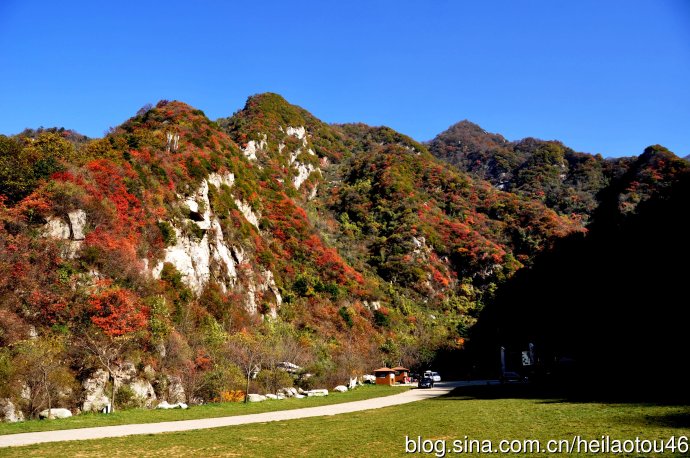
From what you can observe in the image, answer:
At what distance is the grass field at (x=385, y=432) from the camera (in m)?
11.4

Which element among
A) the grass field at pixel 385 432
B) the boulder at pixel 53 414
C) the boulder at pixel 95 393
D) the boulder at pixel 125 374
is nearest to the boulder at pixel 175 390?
the boulder at pixel 125 374

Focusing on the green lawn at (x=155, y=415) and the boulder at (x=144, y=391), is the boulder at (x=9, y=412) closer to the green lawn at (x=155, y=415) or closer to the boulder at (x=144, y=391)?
the green lawn at (x=155, y=415)

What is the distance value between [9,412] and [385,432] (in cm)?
1832

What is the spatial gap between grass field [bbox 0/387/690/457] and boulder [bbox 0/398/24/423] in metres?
9.55

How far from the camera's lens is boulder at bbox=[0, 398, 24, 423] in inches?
742

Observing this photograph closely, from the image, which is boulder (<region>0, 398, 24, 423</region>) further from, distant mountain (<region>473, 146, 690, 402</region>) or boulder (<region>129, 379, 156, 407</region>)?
distant mountain (<region>473, 146, 690, 402</region>)

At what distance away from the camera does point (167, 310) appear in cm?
2997

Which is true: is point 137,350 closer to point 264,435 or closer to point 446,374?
point 264,435

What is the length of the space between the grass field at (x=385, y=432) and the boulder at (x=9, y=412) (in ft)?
31.3

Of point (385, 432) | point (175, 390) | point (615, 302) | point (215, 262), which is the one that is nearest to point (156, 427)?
point (385, 432)

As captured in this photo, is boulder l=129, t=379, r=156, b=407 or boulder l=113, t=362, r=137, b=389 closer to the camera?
boulder l=113, t=362, r=137, b=389

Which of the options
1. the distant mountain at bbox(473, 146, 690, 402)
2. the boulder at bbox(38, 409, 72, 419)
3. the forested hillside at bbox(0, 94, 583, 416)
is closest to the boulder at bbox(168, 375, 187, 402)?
the forested hillside at bbox(0, 94, 583, 416)

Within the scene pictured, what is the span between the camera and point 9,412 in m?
19.0

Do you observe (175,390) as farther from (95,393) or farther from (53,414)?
(53,414)
